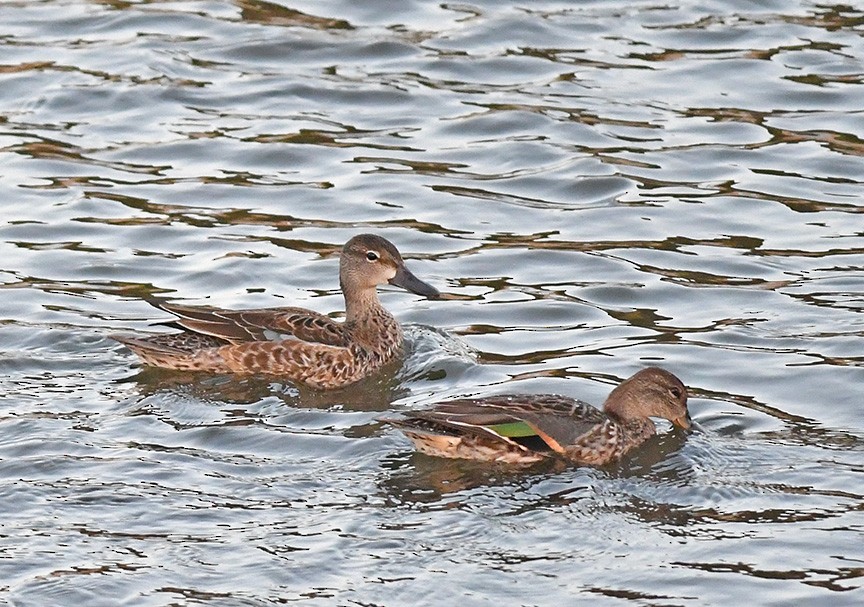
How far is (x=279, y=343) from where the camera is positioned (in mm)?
11812

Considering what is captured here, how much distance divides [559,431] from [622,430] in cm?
50

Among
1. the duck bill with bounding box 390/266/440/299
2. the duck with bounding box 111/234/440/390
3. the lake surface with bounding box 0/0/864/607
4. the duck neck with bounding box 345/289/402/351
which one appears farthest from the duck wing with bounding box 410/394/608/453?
the duck bill with bounding box 390/266/440/299

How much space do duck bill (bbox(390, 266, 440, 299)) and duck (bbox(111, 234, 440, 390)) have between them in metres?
0.03

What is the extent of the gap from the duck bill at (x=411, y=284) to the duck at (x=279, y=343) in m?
0.03

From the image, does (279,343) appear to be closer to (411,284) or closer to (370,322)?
(370,322)

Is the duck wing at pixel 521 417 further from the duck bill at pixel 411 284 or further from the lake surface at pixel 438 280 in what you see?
the duck bill at pixel 411 284

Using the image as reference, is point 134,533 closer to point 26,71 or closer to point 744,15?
point 26,71

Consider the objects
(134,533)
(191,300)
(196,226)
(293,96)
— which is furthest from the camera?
(293,96)

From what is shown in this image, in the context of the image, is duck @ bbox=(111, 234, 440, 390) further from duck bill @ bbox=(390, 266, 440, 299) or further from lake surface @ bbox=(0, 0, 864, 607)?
lake surface @ bbox=(0, 0, 864, 607)

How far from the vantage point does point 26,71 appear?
57.3 ft

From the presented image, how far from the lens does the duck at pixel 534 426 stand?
987 centimetres

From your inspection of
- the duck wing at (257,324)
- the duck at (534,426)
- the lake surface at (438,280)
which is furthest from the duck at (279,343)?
the duck at (534,426)

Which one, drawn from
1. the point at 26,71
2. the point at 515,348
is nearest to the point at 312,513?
the point at 515,348

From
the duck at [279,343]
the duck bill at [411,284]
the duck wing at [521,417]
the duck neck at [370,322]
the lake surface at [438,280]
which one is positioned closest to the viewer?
the lake surface at [438,280]
